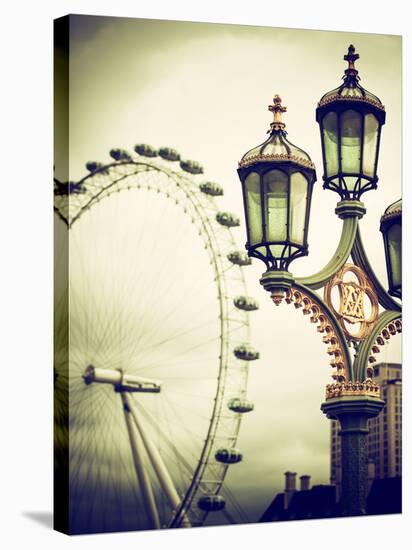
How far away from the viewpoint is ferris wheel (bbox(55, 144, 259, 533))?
13.1 metres

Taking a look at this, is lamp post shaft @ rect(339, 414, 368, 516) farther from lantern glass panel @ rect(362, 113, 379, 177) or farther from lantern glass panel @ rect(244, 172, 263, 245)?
lantern glass panel @ rect(362, 113, 379, 177)

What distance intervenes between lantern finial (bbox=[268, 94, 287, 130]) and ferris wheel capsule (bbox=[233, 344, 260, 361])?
1.90 m

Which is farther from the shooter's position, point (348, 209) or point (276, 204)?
point (348, 209)

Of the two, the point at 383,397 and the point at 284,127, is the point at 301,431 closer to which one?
the point at 383,397

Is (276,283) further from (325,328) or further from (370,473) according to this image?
(370,473)

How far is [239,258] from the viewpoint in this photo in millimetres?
13914

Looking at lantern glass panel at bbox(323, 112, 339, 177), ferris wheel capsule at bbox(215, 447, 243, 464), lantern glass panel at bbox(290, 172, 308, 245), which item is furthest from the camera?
lantern glass panel at bbox(323, 112, 339, 177)

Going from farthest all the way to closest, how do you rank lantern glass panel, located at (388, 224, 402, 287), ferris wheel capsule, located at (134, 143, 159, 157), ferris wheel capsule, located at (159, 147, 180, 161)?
1. lantern glass panel, located at (388, 224, 402, 287)
2. ferris wheel capsule, located at (159, 147, 180, 161)
3. ferris wheel capsule, located at (134, 143, 159, 157)

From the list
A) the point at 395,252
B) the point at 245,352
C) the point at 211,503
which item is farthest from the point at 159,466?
the point at 395,252

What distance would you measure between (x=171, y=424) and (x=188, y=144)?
231 centimetres

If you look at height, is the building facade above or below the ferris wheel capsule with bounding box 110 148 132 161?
below

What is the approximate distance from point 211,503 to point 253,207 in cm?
254

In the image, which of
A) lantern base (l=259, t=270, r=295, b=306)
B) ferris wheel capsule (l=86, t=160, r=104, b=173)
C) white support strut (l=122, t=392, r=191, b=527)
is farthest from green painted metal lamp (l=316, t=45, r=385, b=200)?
white support strut (l=122, t=392, r=191, b=527)

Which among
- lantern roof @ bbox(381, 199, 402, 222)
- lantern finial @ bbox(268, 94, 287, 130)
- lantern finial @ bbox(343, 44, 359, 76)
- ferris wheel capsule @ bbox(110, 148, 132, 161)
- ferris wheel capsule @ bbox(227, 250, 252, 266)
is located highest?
lantern finial @ bbox(343, 44, 359, 76)
